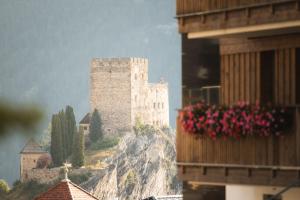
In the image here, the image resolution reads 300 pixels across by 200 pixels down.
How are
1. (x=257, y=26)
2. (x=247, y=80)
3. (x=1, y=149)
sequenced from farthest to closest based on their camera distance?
1. (x=1, y=149)
2. (x=247, y=80)
3. (x=257, y=26)

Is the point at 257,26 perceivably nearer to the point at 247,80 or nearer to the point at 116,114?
the point at 247,80

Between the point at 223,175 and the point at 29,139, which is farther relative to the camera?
the point at 29,139

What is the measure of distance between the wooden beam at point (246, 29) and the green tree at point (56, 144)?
10352 cm

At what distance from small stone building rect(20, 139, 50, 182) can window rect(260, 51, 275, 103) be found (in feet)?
333

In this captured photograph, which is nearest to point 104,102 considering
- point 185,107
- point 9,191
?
point 9,191

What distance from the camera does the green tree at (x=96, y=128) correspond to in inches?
4724

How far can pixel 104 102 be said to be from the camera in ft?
395

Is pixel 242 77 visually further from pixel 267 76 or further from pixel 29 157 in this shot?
pixel 29 157

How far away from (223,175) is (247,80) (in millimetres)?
1316

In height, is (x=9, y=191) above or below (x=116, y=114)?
below

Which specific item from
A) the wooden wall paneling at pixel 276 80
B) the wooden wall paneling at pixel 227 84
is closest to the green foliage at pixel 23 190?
the wooden wall paneling at pixel 227 84

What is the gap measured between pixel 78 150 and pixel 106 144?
345 cm

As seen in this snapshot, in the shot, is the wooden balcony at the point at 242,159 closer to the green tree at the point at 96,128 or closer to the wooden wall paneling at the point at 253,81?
the wooden wall paneling at the point at 253,81

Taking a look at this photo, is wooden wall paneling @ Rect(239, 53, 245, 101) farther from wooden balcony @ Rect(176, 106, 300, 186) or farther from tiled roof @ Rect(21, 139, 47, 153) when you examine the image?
tiled roof @ Rect(21, 139, 47, 153)
